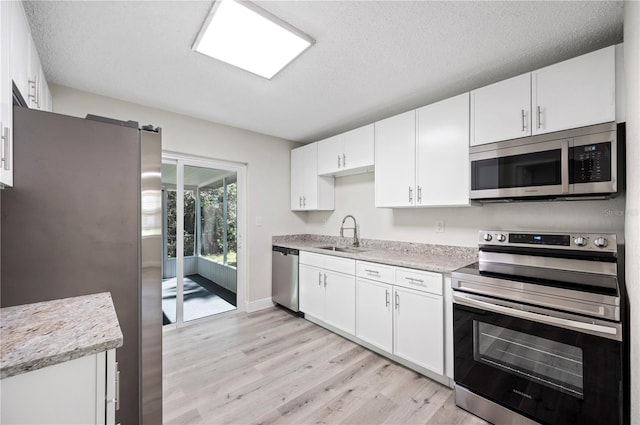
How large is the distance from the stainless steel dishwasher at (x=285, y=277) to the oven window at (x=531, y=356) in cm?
217

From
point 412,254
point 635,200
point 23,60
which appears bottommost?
point 412,254

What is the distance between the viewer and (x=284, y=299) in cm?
364

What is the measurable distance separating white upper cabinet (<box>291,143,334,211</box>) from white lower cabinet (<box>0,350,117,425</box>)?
9.74 feet

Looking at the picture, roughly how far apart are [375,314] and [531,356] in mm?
1184

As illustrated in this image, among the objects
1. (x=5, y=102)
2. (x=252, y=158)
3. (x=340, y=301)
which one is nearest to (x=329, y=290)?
(x=340, y=301)

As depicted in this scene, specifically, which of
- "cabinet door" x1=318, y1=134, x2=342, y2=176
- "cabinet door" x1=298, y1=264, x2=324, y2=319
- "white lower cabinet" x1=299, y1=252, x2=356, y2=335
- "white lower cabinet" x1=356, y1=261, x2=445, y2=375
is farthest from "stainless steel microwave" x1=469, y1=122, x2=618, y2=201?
"cabinet door" x1=298, y1=264, x2=324, y2=319

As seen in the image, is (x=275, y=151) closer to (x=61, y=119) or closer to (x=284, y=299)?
(x=284, y=299)

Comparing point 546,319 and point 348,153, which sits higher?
point 348,153

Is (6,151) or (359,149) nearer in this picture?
(6,151)

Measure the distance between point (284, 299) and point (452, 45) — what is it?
323 cm

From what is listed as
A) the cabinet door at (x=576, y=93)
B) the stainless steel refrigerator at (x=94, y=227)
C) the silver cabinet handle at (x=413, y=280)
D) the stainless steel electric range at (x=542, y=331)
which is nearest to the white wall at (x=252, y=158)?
the stainless steel refrigerator at (x=94, y=227)

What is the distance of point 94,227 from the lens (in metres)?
1.32

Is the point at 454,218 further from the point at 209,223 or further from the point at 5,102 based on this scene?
the point at 5,102

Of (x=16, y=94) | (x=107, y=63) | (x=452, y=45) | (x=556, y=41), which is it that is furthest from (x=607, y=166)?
(x=107, y=63)
